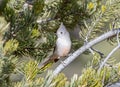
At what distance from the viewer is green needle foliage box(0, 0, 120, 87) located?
0.81 metres

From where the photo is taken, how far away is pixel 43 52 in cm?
118

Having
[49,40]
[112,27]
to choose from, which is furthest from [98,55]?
[49,40]

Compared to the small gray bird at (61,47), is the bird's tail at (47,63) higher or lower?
lower

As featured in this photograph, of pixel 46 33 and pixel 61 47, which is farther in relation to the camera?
pixel 46 33

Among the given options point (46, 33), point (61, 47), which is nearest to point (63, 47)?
point (61, 47)

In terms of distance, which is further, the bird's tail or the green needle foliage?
the bird's tail

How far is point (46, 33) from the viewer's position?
1205mm

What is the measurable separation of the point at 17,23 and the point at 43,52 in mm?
181

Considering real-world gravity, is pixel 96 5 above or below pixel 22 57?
above

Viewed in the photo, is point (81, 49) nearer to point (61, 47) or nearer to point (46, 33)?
point (61, 47)

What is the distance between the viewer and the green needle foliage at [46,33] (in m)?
0.81

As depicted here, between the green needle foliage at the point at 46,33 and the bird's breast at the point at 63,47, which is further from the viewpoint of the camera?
the bird's breast at the point at 63,47

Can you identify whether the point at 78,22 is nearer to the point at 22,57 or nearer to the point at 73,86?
the point at 22,57

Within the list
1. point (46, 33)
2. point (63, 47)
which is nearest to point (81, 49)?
point (63, 47)
